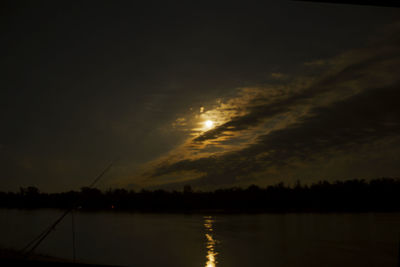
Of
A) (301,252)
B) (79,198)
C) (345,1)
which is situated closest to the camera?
(345,1)

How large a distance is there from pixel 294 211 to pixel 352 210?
791 cm

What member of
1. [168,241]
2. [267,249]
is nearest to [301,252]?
[267,249]

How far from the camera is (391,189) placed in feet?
131

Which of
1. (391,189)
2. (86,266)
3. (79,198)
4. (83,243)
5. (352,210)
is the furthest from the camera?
(352,210)

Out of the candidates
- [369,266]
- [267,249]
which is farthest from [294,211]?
[369,266]

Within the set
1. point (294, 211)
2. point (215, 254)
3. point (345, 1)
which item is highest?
point (345, 1)

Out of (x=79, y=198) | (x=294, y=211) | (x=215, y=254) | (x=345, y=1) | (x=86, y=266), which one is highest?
(x=345, y=1)

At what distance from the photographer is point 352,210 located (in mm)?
44188

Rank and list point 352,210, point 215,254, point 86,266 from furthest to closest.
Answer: point 352,210, point 215,254, point 86,266

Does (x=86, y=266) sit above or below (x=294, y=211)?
above

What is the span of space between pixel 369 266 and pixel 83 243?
52.0ft

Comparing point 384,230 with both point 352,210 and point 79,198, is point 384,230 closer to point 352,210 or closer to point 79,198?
point 352,210

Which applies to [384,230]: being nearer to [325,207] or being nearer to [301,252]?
[301,252]

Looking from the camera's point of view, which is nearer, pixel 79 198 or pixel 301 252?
pixel 79 198
